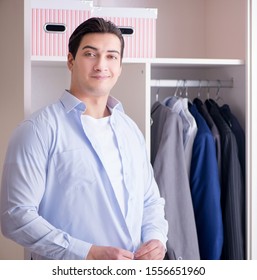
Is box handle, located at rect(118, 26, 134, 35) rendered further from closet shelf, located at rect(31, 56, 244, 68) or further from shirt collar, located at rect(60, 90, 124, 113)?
shirt collar, located at rect(60, 90, 124, 113)

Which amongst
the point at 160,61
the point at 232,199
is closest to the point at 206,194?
the point at 232,199

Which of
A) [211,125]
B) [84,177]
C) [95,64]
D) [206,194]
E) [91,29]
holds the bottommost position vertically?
[206,194]

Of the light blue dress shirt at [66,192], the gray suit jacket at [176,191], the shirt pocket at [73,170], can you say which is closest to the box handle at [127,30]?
the gray suit jacket at [176,191]

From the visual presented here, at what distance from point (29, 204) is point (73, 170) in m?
0.16

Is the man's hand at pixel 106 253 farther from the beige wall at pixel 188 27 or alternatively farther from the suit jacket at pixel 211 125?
the beige wall at pixel 188 27

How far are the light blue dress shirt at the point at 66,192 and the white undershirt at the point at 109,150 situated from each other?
1 centimetres

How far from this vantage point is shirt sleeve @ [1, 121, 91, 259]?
155 cm

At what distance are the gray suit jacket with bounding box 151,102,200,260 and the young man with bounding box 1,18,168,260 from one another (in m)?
0.28

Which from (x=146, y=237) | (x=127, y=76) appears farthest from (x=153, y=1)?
(x=146, y=237)

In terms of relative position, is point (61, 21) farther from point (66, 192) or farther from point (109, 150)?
point (66, 192)

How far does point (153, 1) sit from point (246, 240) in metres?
1.14

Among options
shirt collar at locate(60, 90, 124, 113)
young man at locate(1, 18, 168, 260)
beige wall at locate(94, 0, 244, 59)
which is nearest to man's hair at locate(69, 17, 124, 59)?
young man at locate(1, 18, 168, 260)

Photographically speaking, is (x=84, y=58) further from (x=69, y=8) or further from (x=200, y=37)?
(x=200, y=37)

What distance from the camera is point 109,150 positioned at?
5.65ft
